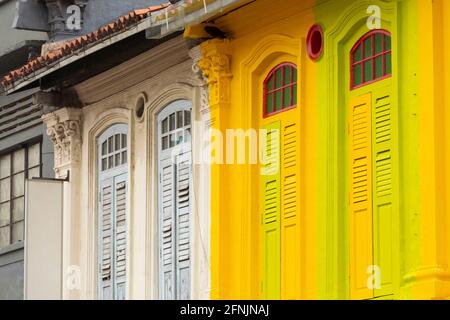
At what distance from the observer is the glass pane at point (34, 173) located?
91.1ft

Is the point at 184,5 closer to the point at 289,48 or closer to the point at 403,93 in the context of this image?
the point at 289,48

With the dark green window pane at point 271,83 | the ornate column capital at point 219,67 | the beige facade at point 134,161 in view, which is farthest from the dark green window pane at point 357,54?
the beige facade at point 134,161

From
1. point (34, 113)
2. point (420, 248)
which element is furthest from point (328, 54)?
point (34, 113)

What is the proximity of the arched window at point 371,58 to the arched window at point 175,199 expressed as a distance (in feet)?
11.6

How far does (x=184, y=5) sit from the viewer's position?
21.5 meters

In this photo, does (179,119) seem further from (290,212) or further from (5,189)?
(5,189)

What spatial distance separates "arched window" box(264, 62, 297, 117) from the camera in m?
21.4

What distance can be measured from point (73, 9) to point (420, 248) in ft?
35.0

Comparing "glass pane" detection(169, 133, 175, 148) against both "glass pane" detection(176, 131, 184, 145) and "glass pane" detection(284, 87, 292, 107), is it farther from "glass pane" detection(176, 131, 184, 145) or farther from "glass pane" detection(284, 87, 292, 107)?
"glass pane" detection(284, 87, 292, 107)

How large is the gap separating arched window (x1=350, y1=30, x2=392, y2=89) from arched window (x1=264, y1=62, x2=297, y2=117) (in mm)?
1169

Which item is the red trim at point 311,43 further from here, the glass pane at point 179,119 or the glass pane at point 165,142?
the glass pane at point 165,142

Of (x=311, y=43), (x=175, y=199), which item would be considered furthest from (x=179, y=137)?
(x=311, y=43)

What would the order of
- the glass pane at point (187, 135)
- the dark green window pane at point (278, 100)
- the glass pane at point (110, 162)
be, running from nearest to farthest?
the dark green window pane at point (278, 100), the glass pane at point (187, 135), the glass pane at point (110, 162)

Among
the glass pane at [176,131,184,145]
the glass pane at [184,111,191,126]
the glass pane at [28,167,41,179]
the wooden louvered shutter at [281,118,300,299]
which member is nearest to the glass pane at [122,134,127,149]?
the glass pane at [176,131,184,145]
